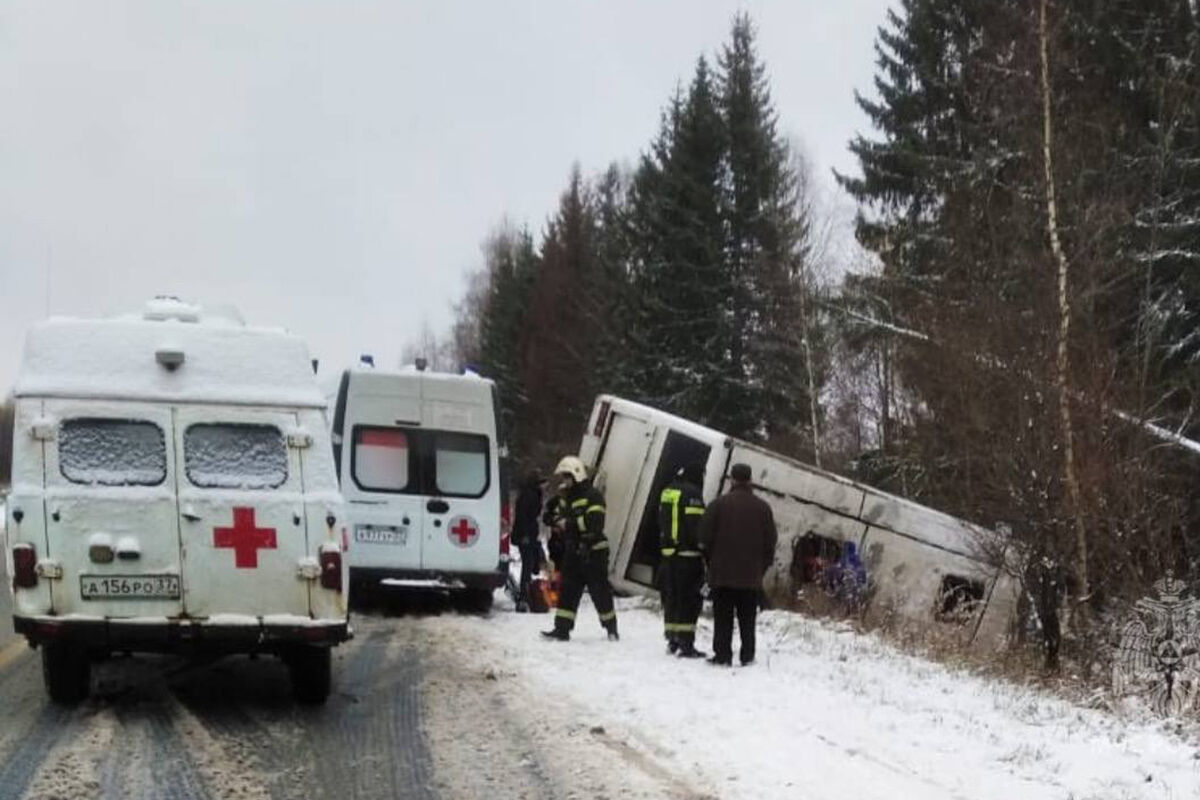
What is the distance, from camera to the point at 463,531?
46.8ft

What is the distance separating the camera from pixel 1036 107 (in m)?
17.7

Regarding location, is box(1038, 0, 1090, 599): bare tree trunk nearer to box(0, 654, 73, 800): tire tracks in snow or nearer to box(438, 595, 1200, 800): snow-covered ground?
box(438, 595, 1200, 800): snow-covered ground

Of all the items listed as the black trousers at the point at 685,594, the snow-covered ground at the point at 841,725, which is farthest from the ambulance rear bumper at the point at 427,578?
the black trousers at the point at 685,594

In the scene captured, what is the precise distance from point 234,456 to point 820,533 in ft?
28.5

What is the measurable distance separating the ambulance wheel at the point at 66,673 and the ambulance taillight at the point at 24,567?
56 cm

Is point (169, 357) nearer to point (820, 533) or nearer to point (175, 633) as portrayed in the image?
point (175, 633)

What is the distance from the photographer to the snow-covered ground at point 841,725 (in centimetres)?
640

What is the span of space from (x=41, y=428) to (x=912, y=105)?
74.0 feet

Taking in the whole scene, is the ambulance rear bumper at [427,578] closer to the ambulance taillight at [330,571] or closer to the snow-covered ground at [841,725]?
the snow-covered ground at [841,725]

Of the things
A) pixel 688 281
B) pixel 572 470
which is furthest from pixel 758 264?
pixel 572 470

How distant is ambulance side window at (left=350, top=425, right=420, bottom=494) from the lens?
14.2 meters

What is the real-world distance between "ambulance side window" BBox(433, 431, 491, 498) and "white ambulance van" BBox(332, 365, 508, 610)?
12mm

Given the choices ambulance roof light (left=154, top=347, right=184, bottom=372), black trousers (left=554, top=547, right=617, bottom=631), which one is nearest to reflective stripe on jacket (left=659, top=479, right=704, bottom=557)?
black trousers (left=554, top=547, right=617, bottom=631)

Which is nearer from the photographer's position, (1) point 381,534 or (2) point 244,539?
(2) point 244,539
